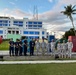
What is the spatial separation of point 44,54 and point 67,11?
48114 millimetres

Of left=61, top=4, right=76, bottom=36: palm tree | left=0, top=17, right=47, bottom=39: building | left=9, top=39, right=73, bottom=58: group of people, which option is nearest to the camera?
left=9, top=39, right=73, bottom=58: group of people

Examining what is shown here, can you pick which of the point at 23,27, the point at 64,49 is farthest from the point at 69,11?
the point at 23,27

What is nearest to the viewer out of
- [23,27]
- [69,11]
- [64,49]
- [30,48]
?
[64,49]

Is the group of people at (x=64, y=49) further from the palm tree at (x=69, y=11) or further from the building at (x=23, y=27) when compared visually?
the building at (x=23, y=27)

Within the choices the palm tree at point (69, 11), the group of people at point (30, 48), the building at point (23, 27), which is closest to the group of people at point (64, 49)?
the group of people at point (30, 48)

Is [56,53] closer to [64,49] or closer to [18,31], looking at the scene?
[64,49]

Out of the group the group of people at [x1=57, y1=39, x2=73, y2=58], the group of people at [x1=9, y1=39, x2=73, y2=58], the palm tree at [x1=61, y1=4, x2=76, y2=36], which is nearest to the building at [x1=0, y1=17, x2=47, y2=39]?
the palm tree at [x1=61, y1=4, x2=76, y2=36]

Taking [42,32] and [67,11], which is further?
[42,32]

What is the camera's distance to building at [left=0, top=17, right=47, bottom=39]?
4788 inches

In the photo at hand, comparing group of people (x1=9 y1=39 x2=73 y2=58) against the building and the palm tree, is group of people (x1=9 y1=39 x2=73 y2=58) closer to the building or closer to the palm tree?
the palm tree

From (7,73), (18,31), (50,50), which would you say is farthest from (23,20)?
(7,73)

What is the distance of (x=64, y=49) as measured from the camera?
837 inches

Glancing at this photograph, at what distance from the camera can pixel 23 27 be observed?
421 feet

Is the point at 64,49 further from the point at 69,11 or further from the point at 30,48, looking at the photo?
the point at 69,11
